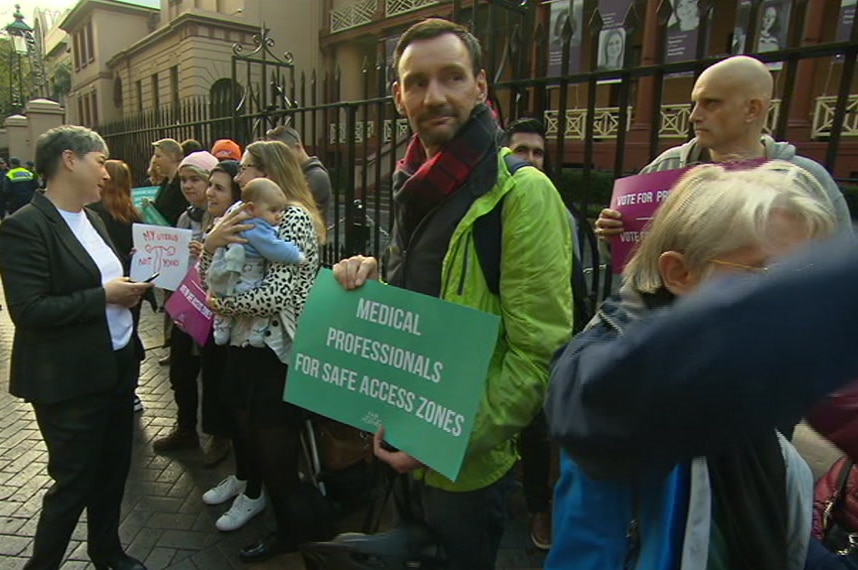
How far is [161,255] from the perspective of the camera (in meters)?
3.59

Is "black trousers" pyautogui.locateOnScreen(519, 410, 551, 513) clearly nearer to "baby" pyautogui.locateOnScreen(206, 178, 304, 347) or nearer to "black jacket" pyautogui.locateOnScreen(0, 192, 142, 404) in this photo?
"baby" pyautogui.locateOnScreen(206, 178, 304, 347)

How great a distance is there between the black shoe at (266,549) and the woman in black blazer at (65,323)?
717mm

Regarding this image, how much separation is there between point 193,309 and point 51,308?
0.91m

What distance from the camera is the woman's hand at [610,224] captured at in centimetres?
234

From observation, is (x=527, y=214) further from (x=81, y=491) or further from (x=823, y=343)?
(x=81, y=491)

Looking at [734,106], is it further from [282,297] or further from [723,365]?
[282,297]

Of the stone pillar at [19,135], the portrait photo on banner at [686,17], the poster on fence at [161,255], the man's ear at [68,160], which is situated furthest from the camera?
the stone pillar at [19,135]

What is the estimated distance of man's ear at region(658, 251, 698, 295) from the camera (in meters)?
0.90

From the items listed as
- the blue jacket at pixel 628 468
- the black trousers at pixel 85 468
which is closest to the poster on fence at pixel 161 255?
the black trousers at pixel 85 468

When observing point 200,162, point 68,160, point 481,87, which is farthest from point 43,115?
point 481,87

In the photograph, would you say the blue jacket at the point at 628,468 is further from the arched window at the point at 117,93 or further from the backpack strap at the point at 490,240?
the arched window at the point at 117,93

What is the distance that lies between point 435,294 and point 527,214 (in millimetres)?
385

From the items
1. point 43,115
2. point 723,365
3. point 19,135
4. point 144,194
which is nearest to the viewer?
point 723,365

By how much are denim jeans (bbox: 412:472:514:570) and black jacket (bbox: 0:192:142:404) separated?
167 centimetres
